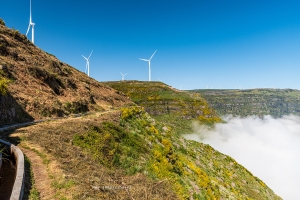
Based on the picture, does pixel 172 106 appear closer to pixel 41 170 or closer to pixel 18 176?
pixel 41 170

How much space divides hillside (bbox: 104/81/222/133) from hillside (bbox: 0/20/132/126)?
83925 millimetres

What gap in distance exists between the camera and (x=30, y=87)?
1226 inches

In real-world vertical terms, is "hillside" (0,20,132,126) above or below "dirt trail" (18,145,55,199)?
above

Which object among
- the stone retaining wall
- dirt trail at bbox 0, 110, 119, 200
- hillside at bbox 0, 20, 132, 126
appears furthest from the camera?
hillside at bbox 0, 20, 132, 126

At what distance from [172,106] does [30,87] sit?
111m

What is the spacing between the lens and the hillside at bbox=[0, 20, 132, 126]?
79.2 feet

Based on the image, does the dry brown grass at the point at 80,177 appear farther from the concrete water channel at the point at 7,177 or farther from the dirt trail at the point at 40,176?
the concrete water channel at the point at 7,177

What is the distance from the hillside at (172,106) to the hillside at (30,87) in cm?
8393

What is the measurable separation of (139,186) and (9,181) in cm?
648

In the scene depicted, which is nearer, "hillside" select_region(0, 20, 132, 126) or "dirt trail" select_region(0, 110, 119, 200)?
"dirt trail" select_region(0, 110, 119, 200)

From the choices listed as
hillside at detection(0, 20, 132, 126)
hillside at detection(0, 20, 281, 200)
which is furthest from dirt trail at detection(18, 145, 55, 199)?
hillside at detection(0, 20, 132, 126)

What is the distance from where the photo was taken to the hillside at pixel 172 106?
127537mm

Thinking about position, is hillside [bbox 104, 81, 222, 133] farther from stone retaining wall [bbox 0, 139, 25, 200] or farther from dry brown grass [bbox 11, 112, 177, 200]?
stone retaining wall [bbox 0, 139, 25, 200]

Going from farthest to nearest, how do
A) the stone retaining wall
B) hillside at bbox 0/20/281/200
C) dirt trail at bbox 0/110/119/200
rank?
hillside at bbox 0/20/281/200, dirt trail at bbox 0/110/119/200, the stone retaining wall
